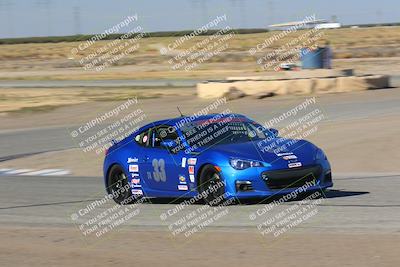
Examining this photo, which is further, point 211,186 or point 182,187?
point 182,187

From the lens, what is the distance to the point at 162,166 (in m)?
12.0

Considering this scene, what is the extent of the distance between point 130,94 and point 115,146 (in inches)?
1144

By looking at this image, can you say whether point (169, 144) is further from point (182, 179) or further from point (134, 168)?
point (134, 168)

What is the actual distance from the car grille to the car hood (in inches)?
5.1

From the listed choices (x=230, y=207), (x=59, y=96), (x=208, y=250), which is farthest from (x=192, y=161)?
(x=59, y=96)

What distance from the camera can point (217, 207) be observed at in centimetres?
1127

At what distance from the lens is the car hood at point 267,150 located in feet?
36.9

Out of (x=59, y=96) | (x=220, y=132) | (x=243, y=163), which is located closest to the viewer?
(x=243, y=163)

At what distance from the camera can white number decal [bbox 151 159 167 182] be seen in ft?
39.4

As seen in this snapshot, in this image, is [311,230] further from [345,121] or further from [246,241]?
[345,121]

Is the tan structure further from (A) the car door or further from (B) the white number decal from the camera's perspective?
(B) the white number decal

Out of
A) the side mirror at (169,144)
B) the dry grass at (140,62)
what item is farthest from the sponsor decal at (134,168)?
the dry grass at (140,62)

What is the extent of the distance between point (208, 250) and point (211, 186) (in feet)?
10.0

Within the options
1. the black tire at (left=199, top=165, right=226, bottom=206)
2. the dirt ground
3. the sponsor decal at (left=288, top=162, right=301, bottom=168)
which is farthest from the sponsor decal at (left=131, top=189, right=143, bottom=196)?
the dirt ground
